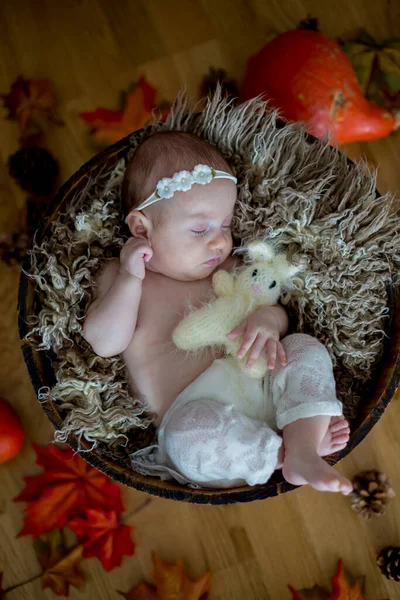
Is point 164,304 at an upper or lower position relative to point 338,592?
upper

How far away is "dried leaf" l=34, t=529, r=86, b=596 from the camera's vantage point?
3.81 feet

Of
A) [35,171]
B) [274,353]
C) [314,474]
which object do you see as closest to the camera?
[314,474]

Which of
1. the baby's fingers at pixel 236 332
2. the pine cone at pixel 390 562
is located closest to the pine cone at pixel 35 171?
the baby's fingers at pixel 236 332

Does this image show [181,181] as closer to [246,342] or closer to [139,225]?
[139,225]

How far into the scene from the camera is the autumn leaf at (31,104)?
4.33ft

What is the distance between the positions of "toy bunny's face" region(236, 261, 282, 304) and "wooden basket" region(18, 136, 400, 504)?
0.21 m

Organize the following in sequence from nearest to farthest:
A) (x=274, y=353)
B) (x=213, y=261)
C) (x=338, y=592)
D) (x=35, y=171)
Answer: (x=274, y=353) < (x=213, y=261) < (x=338, y=592) < (x=35, y=171)

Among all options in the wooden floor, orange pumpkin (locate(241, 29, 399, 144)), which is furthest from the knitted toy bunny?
the wooden floor

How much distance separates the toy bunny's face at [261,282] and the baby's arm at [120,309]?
0.18 m

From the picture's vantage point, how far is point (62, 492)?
1.17m

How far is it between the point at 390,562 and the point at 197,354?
0.59 m

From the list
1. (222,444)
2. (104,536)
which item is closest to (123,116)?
(222,444)

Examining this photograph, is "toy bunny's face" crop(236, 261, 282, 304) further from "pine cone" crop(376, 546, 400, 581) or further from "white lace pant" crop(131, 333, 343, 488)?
"pine cone" crop(376, 546, 400, 581)

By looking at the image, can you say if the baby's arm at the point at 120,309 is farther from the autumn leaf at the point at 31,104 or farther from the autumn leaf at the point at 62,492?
the autumn leaf at the point at 31,104
